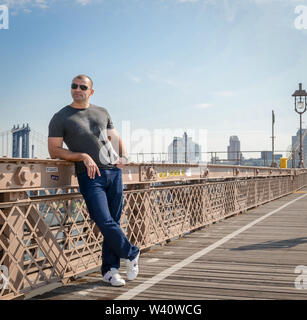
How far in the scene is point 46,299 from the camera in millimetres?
3770

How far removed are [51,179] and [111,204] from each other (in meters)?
0.62

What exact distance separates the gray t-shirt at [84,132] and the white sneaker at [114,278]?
1.04m

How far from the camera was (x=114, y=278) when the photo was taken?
412cm

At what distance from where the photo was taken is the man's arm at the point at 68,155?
3777mm

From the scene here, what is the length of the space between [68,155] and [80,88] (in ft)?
2.10

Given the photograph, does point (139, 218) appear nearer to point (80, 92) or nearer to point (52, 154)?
point (52, 154)

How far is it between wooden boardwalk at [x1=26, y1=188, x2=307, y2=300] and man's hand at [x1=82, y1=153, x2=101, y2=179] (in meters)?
1.12

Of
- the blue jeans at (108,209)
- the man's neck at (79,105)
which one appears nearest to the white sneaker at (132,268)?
the blue jeans at (108,209)

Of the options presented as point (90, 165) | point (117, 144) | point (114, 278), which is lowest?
point (114, 278)

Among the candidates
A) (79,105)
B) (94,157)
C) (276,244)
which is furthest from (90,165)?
(276,244)

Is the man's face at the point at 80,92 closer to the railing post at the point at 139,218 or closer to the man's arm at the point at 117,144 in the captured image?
the man's arm at the point at 117,144

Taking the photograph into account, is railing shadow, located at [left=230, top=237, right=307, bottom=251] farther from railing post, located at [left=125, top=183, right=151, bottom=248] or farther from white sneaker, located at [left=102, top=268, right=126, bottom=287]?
white sneaker, located at [left=102, top=268, right=126, bottom=287]
